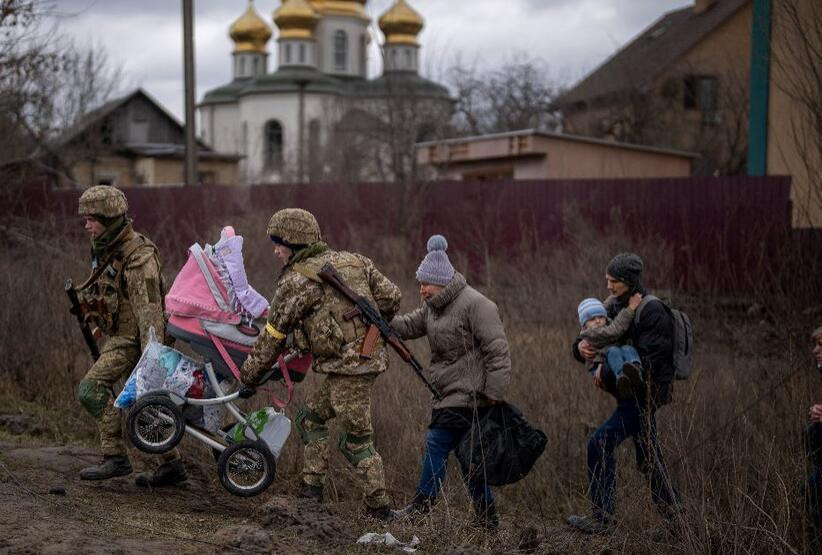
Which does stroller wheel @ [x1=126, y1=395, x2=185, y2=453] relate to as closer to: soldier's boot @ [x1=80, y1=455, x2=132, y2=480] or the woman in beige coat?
soldier's boot @ [x1=80, y1=455, x2=132, y2=480]

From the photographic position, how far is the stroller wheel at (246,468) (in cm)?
691

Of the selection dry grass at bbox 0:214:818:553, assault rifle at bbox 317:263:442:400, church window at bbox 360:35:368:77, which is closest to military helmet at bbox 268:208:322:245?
Answer: assault rifle at bbox 317:263:442:400

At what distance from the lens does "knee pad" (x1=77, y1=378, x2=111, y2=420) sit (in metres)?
7.36

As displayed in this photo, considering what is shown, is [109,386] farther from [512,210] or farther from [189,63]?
[512,210]

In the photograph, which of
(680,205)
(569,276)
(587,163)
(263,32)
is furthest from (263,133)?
(569,276)

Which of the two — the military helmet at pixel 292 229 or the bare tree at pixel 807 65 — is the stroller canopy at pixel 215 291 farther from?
the bare tree at pixel 807 65

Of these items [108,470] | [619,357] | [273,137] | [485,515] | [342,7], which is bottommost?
[485,515]

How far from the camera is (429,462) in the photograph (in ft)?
23.3

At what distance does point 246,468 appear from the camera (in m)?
7.00

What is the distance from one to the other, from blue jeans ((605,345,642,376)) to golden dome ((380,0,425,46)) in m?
64.9

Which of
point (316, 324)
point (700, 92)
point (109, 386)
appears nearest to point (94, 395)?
point (109, 386)

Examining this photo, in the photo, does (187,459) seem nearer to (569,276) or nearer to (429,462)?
(429,462)

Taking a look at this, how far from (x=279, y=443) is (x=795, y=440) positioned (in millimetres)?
3835

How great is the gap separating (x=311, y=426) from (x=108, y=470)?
1.49 metres
